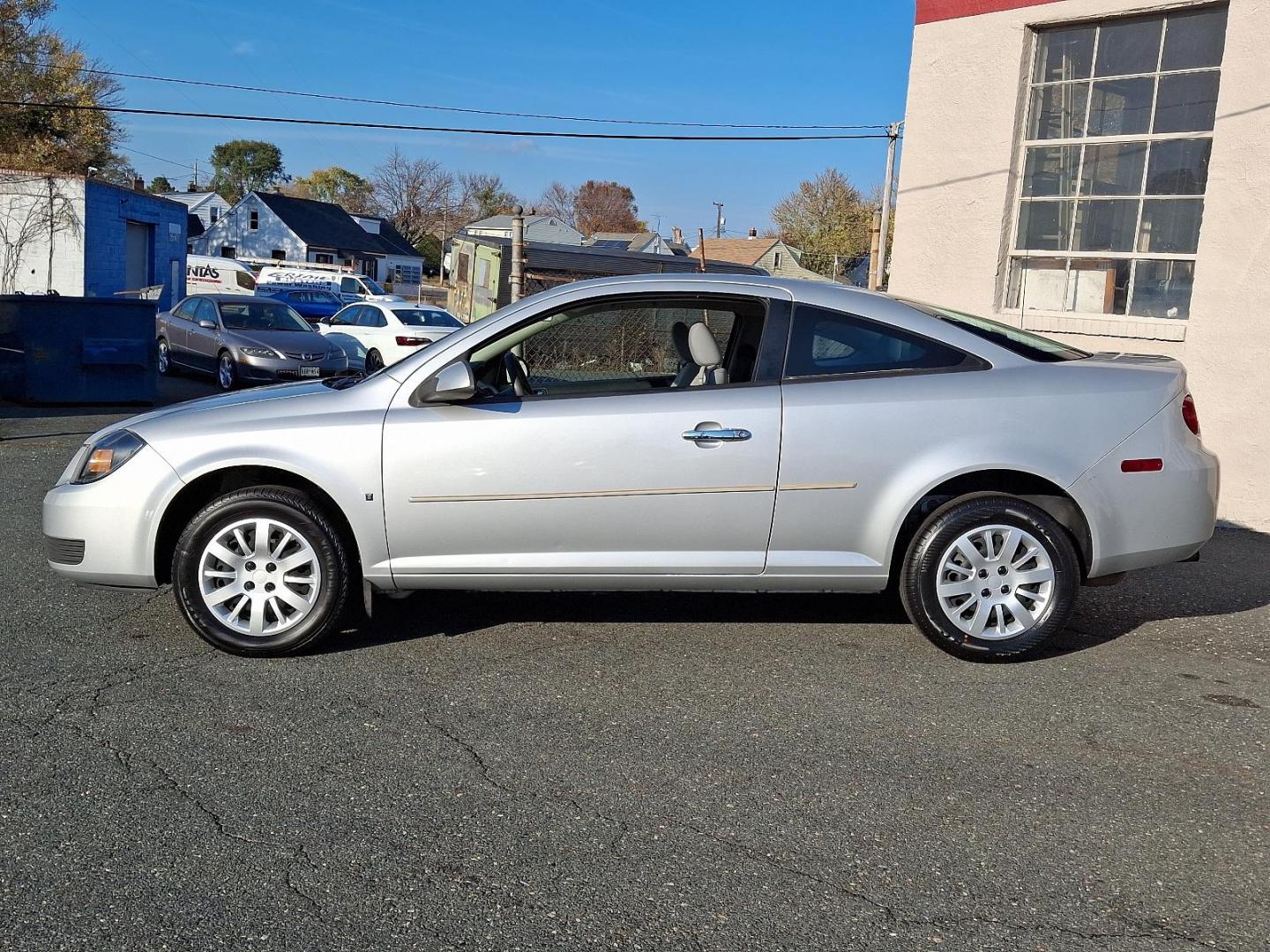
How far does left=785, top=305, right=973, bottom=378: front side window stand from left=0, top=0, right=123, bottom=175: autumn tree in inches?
1565

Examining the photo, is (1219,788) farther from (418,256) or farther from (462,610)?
(418,256)

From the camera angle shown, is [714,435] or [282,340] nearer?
[714,435]

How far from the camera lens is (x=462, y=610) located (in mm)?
5996

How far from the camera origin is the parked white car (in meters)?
20.6

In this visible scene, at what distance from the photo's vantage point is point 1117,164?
959cm

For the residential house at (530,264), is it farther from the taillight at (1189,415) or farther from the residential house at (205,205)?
the residential house at (205,205)

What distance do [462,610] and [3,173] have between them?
34.2 m

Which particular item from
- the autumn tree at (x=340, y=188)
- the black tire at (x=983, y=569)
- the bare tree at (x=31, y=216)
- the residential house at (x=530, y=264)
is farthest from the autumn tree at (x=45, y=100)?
the autumn tree at (x=340, y=188)

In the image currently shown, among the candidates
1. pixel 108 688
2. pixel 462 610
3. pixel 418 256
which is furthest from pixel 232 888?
pixel 418 256

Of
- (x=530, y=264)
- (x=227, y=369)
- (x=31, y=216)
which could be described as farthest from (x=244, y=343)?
(x=31, y=216)

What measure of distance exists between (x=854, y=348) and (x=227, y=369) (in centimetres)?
1427

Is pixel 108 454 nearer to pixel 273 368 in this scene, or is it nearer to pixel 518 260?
pixel 518 260

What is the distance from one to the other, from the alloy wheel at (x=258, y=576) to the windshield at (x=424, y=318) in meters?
16.1

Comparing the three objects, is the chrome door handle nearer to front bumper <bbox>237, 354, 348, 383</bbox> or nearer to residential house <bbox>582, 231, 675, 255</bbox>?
front bumper <bbox>237, 354, 348, 383</bbox>
